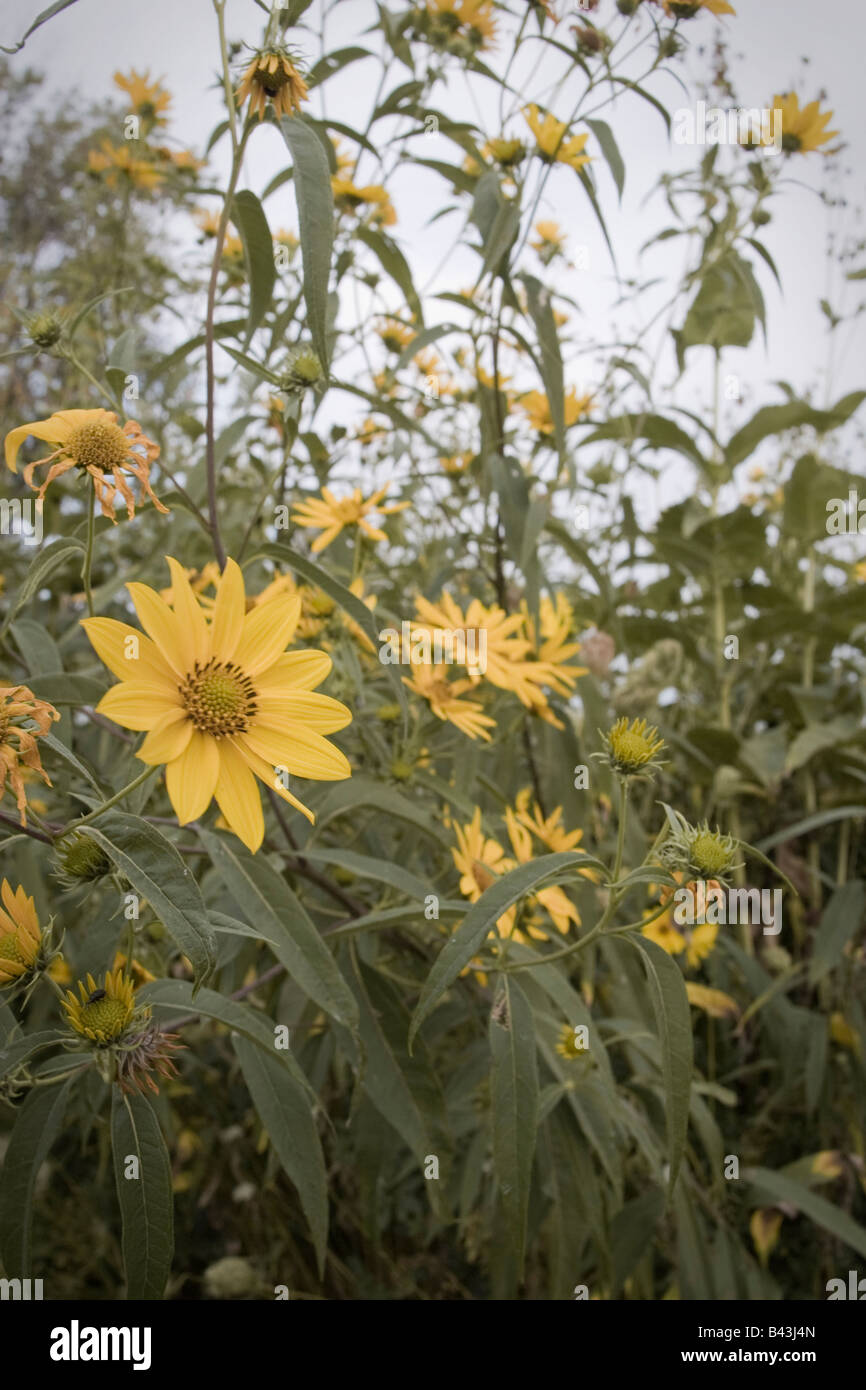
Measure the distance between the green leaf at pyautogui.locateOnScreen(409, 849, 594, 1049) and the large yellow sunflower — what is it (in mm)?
93

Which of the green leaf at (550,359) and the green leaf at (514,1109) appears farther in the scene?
the green leaf at (550,359)

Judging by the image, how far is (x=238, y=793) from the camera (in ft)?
1.48

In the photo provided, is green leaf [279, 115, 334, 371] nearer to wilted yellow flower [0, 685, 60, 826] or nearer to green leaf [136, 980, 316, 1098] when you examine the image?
wilted yellow flower [0, 685, 60, 826]

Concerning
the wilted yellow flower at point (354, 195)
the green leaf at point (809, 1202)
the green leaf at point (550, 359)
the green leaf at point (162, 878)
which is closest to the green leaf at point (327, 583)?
the green leaf at point (162, 878)

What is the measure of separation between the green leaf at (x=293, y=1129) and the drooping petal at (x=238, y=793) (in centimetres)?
17

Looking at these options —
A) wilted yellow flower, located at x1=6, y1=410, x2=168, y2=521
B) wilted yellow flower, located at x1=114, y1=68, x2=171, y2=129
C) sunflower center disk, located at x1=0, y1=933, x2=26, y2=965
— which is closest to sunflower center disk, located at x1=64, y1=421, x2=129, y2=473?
wilted yellow flower, located at x1=6, y1=410, x2=168, y2=521

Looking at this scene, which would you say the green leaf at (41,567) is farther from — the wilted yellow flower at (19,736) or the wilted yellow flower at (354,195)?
the wilted yellow flower at (354,195)

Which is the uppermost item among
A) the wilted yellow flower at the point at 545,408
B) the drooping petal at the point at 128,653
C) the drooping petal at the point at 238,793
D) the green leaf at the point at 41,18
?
the wilted yellow flower at the point at 545,408

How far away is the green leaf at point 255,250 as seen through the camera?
24.5 inches

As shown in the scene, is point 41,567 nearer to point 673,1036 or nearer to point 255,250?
point 255,250

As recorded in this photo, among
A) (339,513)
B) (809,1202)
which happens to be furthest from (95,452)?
(809,1202)

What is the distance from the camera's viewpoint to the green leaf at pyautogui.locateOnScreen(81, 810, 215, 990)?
0.38 metres
